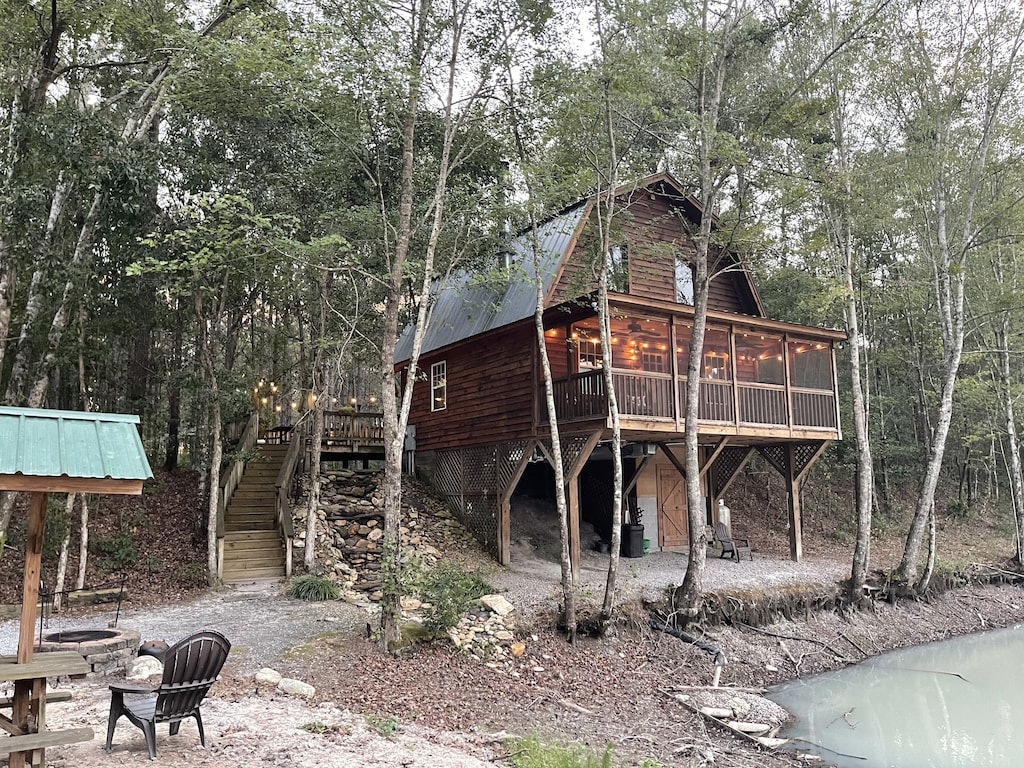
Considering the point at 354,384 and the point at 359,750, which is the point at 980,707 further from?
the point at 354,384

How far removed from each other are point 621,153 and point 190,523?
11197 millimetres

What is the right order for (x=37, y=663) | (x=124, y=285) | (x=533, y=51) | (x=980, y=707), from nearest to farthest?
(x=37, y=663), (x=980, y=707), (x=533, y=51), (x=124, y=285)

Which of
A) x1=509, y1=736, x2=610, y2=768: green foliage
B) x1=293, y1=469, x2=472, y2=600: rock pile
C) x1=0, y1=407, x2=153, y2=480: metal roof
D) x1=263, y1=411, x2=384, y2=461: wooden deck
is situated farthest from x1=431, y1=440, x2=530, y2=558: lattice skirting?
x1=0, y1=407, x2=153, y2=480: metal roof

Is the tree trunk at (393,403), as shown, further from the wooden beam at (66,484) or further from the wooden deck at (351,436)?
the wooden deck at (351,436)

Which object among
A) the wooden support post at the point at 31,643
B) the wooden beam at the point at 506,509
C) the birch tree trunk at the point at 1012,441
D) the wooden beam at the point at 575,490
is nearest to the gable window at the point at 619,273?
the wooden beam at the point at 575,490

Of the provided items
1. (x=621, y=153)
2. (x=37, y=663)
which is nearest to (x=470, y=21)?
(x=621, y=153)

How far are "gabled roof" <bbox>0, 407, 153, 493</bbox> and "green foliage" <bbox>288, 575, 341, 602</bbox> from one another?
720 cm

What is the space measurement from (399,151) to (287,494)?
715cm

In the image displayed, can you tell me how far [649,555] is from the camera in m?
16.3

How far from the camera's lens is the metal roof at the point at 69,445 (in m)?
4.17

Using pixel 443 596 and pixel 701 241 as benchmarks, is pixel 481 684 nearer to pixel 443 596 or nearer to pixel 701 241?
pixel 443 596

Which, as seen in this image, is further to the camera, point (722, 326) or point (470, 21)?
point (722, 326)

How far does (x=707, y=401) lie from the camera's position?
43.1 ft

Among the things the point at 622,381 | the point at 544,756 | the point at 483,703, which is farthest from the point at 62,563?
the point at 622,381
